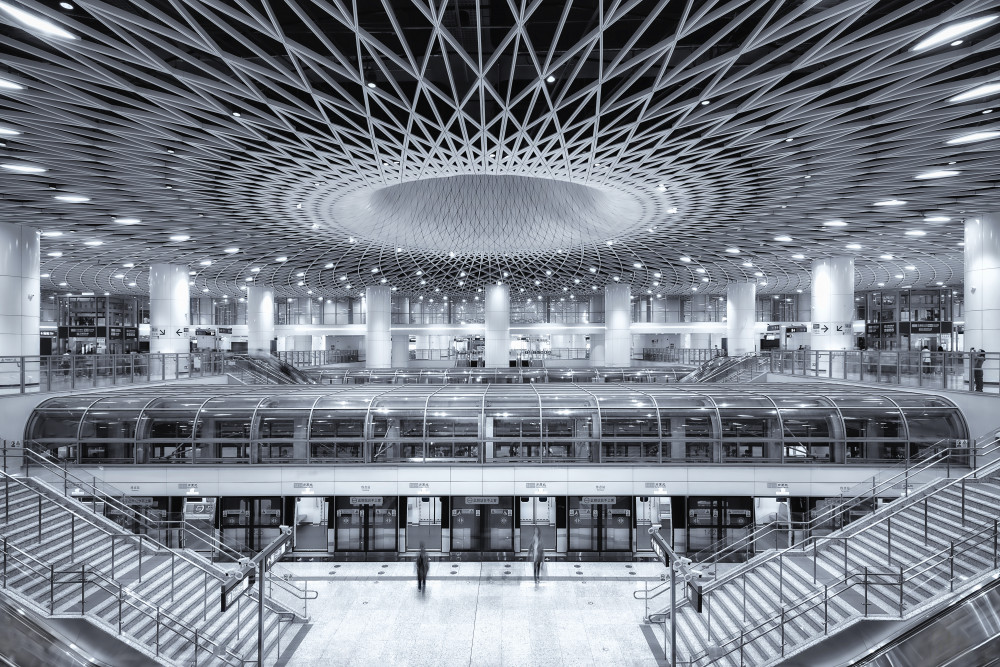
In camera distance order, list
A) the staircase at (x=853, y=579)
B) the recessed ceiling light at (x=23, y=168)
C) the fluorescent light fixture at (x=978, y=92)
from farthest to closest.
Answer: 1. the recessed ceiling light at (x=23, y=168)
2. the staircase at (x=853, y=579)
3. the fluorescent light fixture at (x=978, y=92)

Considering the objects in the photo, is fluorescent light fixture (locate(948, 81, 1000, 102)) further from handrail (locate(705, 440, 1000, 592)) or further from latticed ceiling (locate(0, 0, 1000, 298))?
handrail (locate(705, 440, 1000, 592))

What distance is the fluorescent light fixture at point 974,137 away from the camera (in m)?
15.4

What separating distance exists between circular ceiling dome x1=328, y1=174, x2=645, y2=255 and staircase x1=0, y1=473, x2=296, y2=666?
A: 1493 cm

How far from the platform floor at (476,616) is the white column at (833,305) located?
71.5 feet

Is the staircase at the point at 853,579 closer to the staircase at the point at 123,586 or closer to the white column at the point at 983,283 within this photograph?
the white column at the point at 983,283

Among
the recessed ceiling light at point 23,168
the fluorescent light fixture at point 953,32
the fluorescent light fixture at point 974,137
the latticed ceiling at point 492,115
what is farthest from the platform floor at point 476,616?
the fluorescent light fixture at point 974,137

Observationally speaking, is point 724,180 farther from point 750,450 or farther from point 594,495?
point 594,495

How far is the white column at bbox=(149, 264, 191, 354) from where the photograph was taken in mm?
36938

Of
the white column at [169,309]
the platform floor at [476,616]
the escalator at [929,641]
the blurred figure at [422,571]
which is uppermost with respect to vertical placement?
the white column at [169,309]

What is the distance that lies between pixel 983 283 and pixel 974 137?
37.1 ft

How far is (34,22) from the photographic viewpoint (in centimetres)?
996

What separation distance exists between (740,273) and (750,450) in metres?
30.3

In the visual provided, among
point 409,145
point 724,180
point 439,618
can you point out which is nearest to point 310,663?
point 439,618

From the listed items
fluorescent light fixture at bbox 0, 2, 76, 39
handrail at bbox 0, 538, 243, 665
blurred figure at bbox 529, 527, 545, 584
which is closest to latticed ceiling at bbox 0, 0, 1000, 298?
fluorescent light fixture at bbox 0, 2, 76, 39
